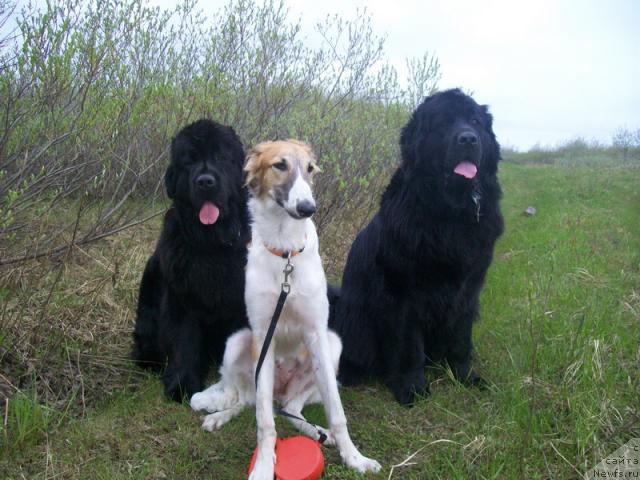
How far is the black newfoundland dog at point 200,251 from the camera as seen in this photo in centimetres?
343

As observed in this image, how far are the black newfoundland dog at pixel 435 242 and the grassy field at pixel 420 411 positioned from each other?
316 millimetres

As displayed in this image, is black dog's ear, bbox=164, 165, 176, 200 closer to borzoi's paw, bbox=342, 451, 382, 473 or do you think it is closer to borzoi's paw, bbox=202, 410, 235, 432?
borzoi's paw, bbox=202, 410, 235, 432

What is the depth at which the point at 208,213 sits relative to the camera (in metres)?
3.39

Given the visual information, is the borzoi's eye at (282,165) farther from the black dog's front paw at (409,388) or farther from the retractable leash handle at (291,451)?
the black dog's front paw at (409,388)

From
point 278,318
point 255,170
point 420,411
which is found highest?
point 255,170

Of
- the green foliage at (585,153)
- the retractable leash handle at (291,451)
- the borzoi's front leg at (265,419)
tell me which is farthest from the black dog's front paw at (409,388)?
the green foliage at (585,153)

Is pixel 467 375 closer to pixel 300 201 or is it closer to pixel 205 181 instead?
pixel 300 201

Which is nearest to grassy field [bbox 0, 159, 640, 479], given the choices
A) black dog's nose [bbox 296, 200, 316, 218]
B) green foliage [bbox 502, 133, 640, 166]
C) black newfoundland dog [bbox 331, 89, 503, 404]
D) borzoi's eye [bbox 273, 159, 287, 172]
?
black newfoundland dog [bbox 331, 89, 503, 404]

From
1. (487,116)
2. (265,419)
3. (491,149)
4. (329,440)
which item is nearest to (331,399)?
(329,440)

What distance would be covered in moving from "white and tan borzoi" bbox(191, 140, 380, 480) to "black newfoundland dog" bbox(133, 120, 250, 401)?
1.24 feet

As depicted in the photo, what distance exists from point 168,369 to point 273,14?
4072mm

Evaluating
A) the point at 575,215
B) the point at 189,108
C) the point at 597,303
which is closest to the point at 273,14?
the point at 189,108

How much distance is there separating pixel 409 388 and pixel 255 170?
5.78ft

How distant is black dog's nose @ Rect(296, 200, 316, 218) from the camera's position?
2738mm
